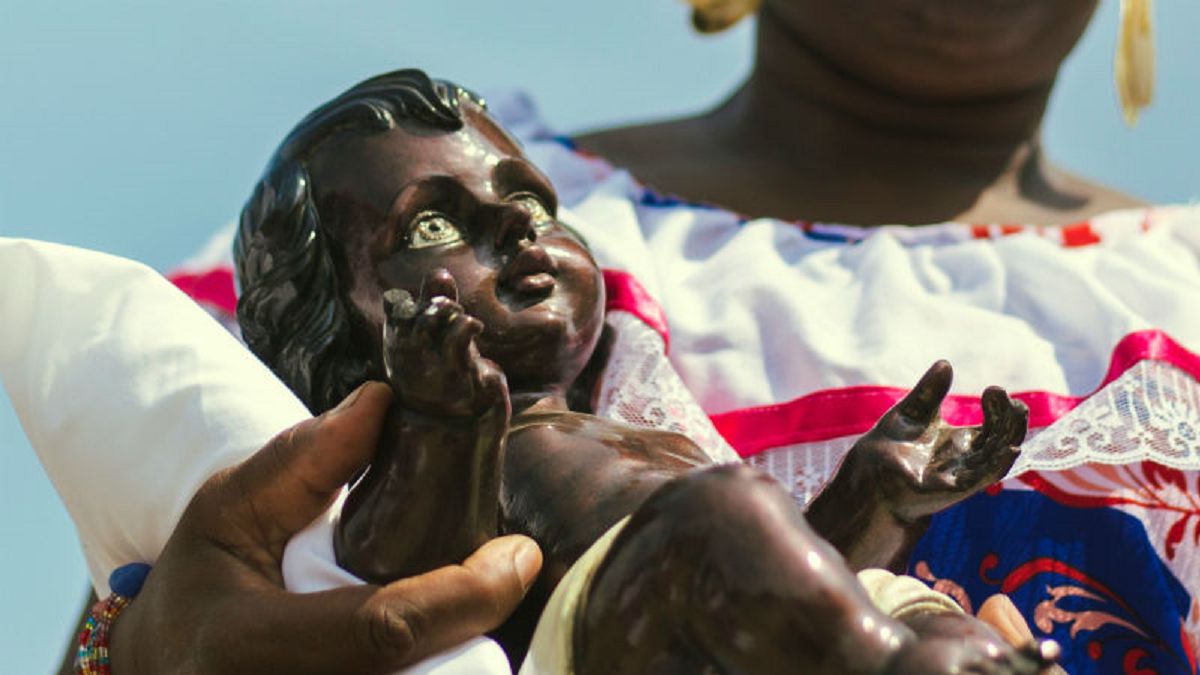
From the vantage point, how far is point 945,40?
2562 mm

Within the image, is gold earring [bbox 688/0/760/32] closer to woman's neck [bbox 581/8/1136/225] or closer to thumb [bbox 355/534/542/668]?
woman's neck [bbox 581/8/1136/225]

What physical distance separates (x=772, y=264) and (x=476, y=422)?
0.98 m

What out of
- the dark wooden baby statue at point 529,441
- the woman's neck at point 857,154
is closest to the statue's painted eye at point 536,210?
the dark wooden baby statue at point 529,441

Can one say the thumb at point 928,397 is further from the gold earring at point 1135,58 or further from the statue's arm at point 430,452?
the gold earring at point 1135,58

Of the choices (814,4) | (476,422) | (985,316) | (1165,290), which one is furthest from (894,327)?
(476,422)

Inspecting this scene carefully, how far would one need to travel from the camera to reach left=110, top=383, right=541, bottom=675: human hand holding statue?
141 cm

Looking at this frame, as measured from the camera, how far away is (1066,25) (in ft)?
8.57

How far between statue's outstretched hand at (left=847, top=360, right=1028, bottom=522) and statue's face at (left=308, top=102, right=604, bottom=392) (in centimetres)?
27

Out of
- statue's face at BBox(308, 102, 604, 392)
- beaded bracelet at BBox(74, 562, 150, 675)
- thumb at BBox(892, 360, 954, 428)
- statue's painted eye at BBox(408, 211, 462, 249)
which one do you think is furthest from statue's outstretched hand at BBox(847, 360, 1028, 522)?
beaded bracelet at BBox(74, 562, 150, 675)

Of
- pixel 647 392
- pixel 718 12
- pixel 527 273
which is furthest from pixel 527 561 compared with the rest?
pixel 718 12

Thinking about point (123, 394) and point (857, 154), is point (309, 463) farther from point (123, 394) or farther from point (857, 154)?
point (857, 154)

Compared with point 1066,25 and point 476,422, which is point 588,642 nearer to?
point 476,422

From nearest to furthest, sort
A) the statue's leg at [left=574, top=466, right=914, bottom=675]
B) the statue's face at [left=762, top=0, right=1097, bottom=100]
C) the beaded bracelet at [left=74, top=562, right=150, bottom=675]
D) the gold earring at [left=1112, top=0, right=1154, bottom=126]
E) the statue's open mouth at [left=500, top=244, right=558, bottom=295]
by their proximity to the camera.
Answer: the statue's leg at [left=574, top=466, right=914, bottom=675]
the beaded bracelet at [left=74, top=562, right=150, bottom=675]
the statue's open mouth at [left=500, top=244, right=558, bottom=295]
the statue's face at [left=762, top=0, right=1097, bottom=100]
the gold earring at [left=1112, top=0, right=1154, bottom=126]

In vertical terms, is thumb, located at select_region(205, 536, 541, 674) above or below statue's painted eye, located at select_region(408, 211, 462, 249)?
below
